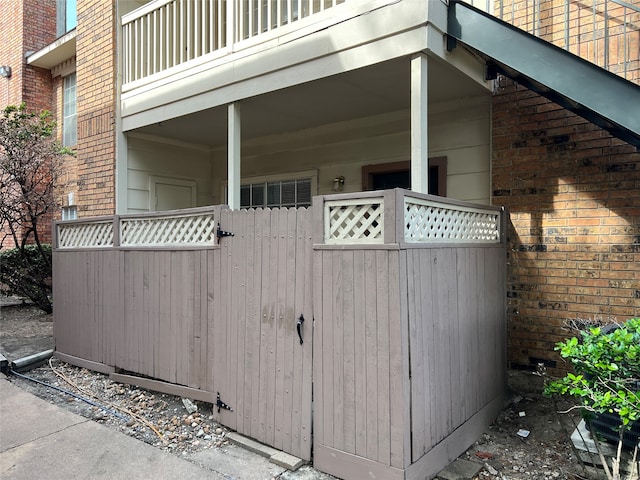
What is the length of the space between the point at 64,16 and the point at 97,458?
12.1 meters

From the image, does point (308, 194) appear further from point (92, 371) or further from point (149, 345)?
point (92, 371)

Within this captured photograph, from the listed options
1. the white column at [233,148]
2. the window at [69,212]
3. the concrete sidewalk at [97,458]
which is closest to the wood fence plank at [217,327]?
the concrete sidewalk at [97,458]

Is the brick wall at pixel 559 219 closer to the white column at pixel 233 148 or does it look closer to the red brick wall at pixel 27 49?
the white column at pixel 233 148

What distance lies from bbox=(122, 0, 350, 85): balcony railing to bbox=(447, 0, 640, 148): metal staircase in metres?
2.07

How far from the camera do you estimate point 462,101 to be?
16.4 feet

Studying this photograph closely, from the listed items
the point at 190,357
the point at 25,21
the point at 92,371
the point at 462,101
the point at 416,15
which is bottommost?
the point at 92,371

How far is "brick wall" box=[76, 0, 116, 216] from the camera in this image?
6723 mm

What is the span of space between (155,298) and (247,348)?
1.58m

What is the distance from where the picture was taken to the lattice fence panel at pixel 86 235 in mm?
5598

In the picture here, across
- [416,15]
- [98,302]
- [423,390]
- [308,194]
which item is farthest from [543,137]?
[98,302]

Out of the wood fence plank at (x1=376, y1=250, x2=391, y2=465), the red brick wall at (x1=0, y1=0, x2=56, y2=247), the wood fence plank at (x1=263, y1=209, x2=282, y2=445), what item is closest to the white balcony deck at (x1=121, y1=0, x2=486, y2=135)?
the wood fence plank at (x1=263, y1=209, x2=282, y2=445)

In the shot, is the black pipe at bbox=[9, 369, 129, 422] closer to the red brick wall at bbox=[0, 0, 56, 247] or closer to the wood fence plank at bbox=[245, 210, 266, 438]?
the wood fence plank at bbox=[245, 210, 266, 438]

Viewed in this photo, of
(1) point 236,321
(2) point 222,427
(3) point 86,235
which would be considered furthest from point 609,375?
(3) point 86,235

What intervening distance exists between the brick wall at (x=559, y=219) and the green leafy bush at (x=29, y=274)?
838cm
